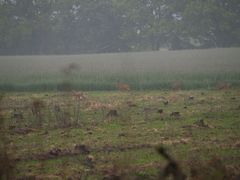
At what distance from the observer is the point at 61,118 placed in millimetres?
10180

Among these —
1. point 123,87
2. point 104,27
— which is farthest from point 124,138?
point 104,27

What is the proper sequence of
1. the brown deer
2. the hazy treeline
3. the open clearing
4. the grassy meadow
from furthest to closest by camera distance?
the hazy treeline, the brown deer, the open clearing, the grassy meadow

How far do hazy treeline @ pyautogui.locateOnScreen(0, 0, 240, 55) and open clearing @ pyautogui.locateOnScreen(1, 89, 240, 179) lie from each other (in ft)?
138

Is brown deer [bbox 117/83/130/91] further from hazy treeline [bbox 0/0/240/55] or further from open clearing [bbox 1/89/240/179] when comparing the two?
hazy treeline [bbox 0/0/240/55]

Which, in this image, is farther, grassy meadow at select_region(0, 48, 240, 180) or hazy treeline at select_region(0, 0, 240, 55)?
hazy treeline at select_region(0, 0, 240, 55)

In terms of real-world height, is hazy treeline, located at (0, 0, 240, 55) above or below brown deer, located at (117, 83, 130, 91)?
above

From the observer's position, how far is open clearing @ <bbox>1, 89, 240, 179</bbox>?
618 cm

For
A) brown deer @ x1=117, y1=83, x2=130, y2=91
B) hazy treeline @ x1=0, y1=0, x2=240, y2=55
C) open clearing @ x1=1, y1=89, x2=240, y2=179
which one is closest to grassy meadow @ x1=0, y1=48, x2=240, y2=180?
open clearing @ x1=1, y1=89, x2=240, y2=179

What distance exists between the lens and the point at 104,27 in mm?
56750

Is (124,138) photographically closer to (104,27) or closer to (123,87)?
(123,87)

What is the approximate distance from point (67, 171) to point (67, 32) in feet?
170

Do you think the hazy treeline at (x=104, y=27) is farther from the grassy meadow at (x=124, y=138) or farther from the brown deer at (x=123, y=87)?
the grassy meadow at (x=124, y=138)

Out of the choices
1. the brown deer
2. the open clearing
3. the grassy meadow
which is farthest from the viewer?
the brown deer

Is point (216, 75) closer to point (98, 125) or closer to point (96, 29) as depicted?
point (98, 125)
